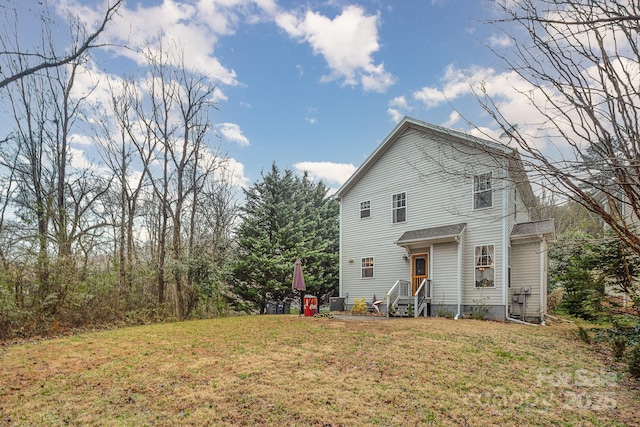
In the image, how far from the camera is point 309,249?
64.8 feet

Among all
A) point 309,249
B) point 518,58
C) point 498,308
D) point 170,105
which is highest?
point 170,105

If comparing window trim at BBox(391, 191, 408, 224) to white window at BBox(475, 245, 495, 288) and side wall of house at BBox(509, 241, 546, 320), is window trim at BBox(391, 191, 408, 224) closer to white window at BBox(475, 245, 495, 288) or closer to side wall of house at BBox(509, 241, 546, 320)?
white window at BBox(475, 245, 495, 288)

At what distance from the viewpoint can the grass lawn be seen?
14.2 feet

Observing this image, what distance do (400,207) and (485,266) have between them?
4234mm

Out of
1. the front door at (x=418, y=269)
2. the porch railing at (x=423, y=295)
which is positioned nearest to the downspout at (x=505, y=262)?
the porch railing at (x=423, y=295)

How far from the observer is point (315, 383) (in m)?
5.28

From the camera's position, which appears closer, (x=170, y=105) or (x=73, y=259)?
(x=73, y=259)

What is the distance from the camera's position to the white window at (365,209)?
56.7 ft

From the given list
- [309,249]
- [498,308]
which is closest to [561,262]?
[498,308]

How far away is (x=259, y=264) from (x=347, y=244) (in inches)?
175

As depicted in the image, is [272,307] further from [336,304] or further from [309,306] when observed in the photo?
[309,306]

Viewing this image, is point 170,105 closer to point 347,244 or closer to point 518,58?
point 347,244

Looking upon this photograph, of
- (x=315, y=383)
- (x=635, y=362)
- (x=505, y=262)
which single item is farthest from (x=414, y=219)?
(x=315, y=383)

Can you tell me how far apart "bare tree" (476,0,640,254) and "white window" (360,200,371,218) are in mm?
13639
